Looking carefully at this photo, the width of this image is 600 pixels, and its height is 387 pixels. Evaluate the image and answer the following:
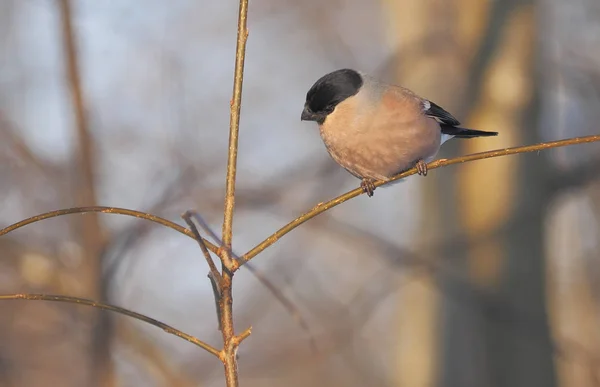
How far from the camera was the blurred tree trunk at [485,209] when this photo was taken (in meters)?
3.23

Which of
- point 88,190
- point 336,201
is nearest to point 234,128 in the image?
point 336,201

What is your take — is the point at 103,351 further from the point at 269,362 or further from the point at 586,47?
the point at 586,47

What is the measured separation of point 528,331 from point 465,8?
1.69 m

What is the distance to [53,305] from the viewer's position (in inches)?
104

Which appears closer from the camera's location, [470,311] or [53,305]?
[53,305]

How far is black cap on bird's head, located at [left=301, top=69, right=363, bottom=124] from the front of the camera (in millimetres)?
1901

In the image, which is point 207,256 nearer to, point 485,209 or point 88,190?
point 88,190

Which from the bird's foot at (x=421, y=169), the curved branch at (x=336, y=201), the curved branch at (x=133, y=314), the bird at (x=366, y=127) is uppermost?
the bird at (x=366, y=127)

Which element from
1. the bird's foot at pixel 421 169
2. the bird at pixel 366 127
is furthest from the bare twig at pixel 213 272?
the bird at pixel 366 127

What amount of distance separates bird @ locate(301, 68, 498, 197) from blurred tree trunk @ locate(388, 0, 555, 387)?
4.88ft

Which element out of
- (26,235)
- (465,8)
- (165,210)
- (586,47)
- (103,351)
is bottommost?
(103,351)

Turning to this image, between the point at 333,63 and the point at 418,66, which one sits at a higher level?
the point at 333,63

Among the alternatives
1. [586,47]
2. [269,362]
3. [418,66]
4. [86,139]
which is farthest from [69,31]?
[586,47]

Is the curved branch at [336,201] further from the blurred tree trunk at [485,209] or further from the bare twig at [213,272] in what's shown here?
the blurred tree trunk at [485,209]
